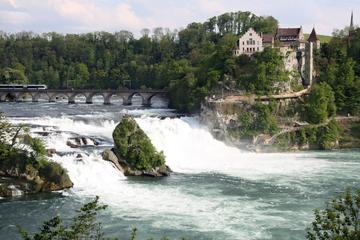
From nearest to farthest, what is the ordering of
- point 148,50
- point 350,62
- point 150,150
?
point 150,150 → point 350,62 → point 148,50

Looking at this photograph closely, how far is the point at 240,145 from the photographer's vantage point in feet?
173

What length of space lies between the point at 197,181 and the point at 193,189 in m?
2.72

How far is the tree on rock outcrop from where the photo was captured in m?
39.7

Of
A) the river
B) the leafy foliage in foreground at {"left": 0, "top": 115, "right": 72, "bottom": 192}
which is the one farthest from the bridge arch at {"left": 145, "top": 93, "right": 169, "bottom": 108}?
the leafy foliage in foreground at {"left": 0, "top": 115, "right": 72, "bottom": 192}

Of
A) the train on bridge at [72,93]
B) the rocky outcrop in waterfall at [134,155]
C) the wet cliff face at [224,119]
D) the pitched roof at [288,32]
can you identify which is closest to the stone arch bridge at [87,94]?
the train on bridge at [72,93]

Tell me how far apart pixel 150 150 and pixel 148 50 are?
266ft

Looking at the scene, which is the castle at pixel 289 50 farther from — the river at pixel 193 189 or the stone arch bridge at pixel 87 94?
the stone arch bridge at pixel 87 94

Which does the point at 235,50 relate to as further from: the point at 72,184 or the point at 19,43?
the point at 19,43

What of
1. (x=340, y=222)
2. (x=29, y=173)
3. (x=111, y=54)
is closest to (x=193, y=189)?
(x=29, y=173)

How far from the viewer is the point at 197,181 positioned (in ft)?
125

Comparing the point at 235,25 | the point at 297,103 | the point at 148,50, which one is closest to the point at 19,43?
the point at 148,50

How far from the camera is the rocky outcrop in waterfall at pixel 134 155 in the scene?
39375 millimetres

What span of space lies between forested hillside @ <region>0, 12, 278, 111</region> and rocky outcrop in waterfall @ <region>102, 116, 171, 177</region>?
47.2m

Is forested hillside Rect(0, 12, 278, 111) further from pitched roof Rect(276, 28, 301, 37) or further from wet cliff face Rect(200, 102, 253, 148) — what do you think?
wet cliff face Rect(200, 102, 253, 148)
